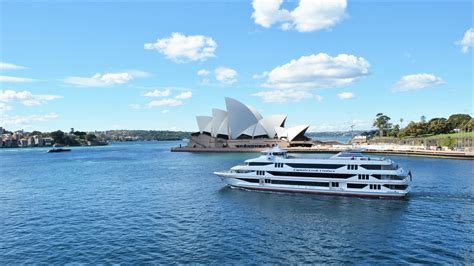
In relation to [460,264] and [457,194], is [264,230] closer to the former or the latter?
[460,264]

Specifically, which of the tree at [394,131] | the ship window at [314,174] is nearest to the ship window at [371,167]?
the ship window at [314,174]

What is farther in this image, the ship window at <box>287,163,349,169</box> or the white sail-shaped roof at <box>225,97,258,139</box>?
the white sail-shaped roof at <box>225,97,258,139</box>

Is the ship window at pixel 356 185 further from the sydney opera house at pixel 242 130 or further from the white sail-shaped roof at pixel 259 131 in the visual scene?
the white sail-shaped roof at pixel 259 131

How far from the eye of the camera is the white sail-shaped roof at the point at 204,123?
130137 mm

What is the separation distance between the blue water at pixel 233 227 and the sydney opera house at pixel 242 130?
269ft

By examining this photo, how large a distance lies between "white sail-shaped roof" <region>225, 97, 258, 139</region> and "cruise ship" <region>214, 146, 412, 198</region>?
83151mm

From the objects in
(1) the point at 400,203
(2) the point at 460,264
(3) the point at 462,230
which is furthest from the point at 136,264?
(1) the point at 400,203

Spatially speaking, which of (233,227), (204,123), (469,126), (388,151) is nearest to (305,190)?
(233,227)

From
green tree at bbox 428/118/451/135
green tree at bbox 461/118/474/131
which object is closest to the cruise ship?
green tree at bbox 461/118/474/131

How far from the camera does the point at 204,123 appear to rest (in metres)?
131

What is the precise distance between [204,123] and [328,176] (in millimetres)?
98729

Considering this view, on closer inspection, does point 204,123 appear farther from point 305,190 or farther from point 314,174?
point 305,190

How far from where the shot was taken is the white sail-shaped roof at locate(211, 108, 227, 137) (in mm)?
127500

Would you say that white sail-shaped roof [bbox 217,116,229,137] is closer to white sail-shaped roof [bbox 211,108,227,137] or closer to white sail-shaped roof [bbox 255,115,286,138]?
white sail-shaped roof [bbox 211,108,227,137]
